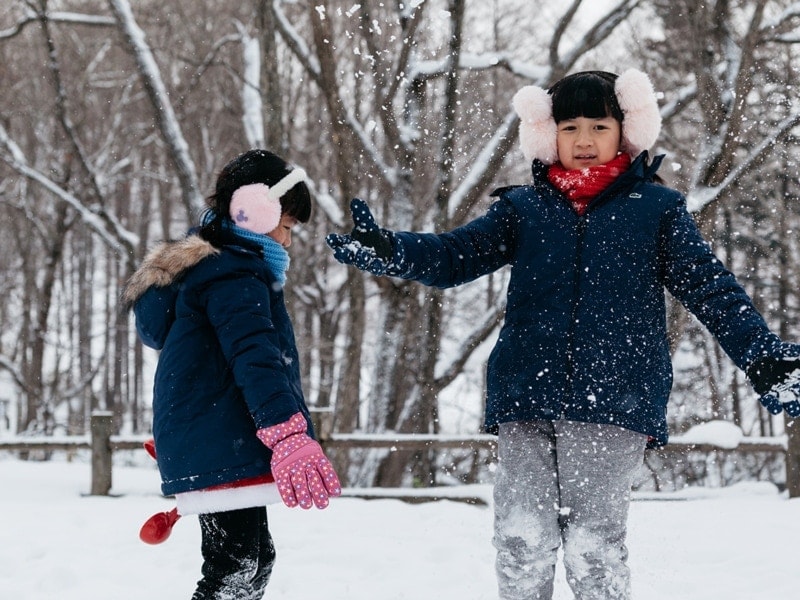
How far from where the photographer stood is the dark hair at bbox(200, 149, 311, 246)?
8.09ft

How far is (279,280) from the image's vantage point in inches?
94.7

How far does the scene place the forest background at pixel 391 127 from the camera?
7879mm

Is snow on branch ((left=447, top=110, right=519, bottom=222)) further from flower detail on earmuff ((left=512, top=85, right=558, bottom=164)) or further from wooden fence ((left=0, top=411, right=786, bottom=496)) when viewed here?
flower detail on earmuff ((left=512, top=85, right=558, bottom=164))

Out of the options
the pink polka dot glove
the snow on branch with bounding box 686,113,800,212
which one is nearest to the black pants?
the pink polka dot glove

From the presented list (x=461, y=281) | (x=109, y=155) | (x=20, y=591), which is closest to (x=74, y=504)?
(x=20, y=591)

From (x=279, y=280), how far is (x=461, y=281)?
0.52 meters

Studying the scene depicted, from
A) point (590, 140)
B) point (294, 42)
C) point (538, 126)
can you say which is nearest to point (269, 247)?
point (538, 126)

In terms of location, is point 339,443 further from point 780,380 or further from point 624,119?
point 780,380

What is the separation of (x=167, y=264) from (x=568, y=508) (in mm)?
1248

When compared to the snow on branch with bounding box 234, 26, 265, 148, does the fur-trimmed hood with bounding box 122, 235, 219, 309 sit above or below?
below

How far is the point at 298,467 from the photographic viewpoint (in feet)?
6.66

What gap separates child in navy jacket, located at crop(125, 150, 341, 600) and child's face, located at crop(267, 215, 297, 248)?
6cm

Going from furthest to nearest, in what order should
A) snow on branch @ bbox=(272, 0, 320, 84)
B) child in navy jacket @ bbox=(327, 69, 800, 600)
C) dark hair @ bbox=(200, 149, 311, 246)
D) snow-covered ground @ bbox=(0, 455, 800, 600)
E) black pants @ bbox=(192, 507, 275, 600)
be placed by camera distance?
snow on branch @ bbox=(272, 0, 320, 84) < snow-covered ground @ bbox=(0, 455, 800, 600) < dark hair @ bbox=(200, 149, 311, 246) < black pants @ bbox=(192, 507, 275, 600) < child in navy jacket @ bbox=(327, 69, 800, 600)

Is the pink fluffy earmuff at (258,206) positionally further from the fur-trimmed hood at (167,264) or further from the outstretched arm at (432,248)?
the outstretched arm at (432,248)
